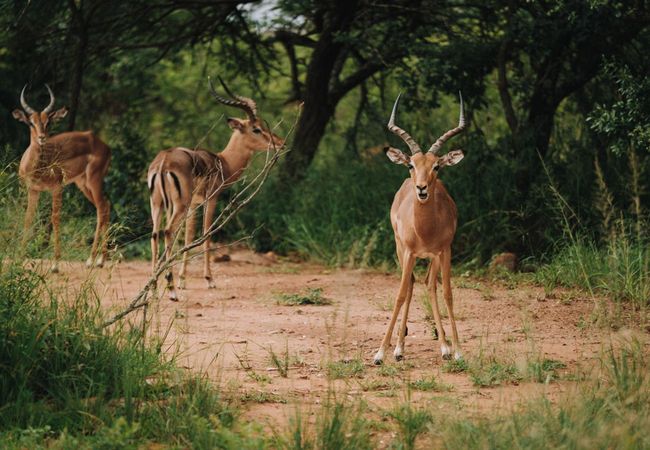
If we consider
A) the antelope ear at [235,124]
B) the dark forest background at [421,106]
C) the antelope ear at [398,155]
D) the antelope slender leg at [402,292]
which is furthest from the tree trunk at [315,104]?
the antelope slender leg at [402,292]

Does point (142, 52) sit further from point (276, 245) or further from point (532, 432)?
point (532, 432)

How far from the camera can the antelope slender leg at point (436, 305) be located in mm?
5188

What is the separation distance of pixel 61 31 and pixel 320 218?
16.3ft

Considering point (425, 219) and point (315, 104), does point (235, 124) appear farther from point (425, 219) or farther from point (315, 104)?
point (425, 219)

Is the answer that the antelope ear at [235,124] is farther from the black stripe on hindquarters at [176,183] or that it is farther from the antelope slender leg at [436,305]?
the antelope slender leg at [436,305]

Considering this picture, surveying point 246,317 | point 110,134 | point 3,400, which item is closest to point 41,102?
point 110,134

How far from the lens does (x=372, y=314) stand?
677 cm

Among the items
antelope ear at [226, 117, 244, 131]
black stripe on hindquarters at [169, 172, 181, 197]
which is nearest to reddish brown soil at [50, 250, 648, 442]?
black stripe on hindquarters at [169, 172, 181, 197]

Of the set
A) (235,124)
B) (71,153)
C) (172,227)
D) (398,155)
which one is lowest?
(172,227)

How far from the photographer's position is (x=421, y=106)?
965cm

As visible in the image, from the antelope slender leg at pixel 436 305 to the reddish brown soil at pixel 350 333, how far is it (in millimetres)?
99

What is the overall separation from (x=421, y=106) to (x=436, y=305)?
4722 millimetres

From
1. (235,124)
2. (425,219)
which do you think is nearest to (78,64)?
(235,124)

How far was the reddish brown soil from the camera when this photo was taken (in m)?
4.29
